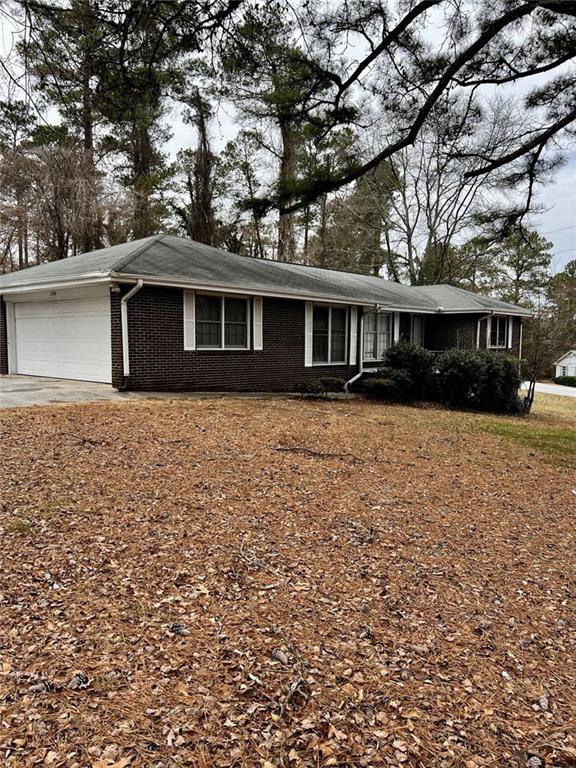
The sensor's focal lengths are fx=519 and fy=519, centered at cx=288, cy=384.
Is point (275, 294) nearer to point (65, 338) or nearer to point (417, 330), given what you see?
point (65, 338)

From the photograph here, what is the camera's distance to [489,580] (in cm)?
344

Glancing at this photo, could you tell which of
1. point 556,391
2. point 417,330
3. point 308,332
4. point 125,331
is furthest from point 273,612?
point 556,391

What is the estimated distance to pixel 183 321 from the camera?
1091 cm

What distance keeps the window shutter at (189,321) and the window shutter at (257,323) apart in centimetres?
180

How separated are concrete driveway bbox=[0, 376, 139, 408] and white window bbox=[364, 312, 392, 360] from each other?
27.9 ft

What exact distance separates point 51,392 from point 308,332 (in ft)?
21.9

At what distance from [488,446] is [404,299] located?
11058 mm

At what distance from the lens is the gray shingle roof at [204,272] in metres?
10.6

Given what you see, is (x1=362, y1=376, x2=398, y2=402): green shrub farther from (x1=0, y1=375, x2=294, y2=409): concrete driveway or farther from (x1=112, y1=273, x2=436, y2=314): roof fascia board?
(x1=112, y1=273, x2=436, y2=314): roof fascia board

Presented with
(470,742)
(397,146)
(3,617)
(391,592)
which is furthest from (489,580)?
(397,146)

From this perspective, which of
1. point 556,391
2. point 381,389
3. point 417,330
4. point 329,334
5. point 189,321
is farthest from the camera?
point 556,391

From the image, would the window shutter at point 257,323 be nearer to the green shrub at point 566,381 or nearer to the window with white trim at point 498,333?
the window with white trim at point 498,333

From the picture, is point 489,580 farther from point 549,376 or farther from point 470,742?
point 549,376

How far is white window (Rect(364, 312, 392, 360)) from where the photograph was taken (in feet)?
53.8
